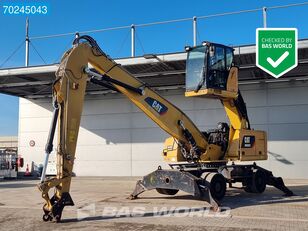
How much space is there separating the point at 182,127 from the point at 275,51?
7321 millimetres

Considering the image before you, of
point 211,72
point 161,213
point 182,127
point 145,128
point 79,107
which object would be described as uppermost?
point 211,72

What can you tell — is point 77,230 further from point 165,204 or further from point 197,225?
point 165,204

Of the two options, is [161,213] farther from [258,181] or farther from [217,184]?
[258,181]

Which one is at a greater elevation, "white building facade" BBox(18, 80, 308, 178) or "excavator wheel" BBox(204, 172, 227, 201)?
"white building facade" BBox(18, 80, 308, 178)

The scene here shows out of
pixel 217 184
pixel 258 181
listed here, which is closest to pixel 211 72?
pixel 217 184

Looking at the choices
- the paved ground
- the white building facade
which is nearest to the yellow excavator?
the paved ground

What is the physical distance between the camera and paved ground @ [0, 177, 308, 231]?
10.3 m

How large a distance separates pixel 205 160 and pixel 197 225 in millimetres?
4981

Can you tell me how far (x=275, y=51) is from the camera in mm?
19844

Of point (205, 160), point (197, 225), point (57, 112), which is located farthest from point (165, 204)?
point (57, 112)

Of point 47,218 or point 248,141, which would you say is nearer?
point 47,218

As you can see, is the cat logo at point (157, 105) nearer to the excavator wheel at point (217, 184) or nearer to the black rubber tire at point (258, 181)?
the excavator wheel at point (217, 184)

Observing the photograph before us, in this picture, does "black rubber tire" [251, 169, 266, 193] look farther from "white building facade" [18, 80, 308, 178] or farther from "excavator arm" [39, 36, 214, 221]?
"white building facade" [18, 80, 308, 178]

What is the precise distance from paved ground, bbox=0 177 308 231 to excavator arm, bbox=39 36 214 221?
0.83 metres
